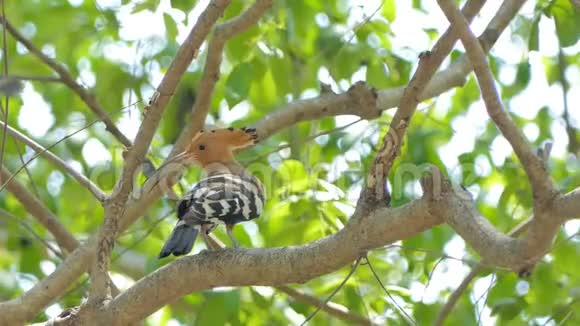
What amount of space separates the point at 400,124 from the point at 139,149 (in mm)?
917

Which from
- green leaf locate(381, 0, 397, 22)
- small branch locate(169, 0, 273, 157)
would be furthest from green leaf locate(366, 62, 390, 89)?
small branch locate(169, 0, 273, 157)

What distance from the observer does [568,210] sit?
267 cm

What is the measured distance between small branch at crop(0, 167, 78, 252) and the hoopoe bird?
1.97 feet

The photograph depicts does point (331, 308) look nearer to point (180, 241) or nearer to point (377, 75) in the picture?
point (180, 241)

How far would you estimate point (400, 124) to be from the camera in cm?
313

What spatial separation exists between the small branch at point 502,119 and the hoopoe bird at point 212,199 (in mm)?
1245

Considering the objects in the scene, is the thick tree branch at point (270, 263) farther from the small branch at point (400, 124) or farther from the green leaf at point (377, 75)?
the green leaf at point (377, 75)

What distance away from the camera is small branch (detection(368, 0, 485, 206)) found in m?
3.06

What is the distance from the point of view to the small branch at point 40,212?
421cm

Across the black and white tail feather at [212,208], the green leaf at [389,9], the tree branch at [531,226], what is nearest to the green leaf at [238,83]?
the black and white tail feather at [212,208]

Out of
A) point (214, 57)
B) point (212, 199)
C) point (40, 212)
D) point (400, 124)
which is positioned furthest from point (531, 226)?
point (40, 212)

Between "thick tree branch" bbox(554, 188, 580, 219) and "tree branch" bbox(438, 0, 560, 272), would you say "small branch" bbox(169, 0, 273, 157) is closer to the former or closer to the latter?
"tree branch" bbox(438, 0, 560, 272)

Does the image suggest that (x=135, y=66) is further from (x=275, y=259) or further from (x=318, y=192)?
(x=275, y=259)

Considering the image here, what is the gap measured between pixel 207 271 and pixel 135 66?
2.31m
